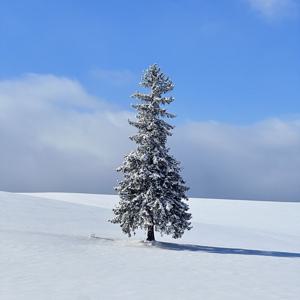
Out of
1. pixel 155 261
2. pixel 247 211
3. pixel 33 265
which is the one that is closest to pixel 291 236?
pixel 247 211

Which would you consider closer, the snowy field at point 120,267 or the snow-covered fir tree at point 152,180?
the snowy field at point 120,267

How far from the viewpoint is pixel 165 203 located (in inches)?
1197

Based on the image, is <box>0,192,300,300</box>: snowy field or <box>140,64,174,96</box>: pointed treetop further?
<box>140,64,174,96</box>: pointed treetop

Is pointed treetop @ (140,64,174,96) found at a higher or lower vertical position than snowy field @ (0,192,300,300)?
higher

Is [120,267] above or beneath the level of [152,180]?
beneath

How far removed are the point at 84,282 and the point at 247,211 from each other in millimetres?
54450

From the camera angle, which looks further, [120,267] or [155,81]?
[155,81]

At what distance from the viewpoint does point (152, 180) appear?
3119 cm

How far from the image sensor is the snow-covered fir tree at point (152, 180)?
100 feet

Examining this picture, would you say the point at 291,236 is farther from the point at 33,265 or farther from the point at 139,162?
the point at 33,265

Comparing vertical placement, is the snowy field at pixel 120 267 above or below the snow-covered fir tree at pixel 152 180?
below

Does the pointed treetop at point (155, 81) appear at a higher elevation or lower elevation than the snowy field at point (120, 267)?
higher

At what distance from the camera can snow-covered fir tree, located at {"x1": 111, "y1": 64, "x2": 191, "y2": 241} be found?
100ft

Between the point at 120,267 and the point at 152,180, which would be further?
the point at 152,180
